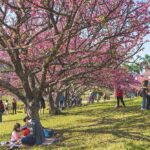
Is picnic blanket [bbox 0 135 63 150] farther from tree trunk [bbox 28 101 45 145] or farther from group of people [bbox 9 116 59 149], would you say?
tree trunk [bbox 28 101 45 145]

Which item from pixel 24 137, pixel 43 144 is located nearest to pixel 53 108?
pixel 24 137

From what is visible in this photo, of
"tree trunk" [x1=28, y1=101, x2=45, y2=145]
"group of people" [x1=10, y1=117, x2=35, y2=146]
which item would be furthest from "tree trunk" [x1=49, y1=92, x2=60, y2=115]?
"tree trunk" [x1=28, y1=101, x2=45, y2=145]

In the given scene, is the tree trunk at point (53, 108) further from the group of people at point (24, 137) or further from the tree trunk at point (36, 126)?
the tree trunk at point (36, 126)

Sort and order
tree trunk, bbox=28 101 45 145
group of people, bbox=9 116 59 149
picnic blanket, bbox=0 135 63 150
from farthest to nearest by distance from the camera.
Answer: tree trunk, bbox=28 101 45 145 → group of people, bbox=9 116 59 149 → picnic blanket, bbox=0 135 63 150

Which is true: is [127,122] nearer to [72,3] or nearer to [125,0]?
[125,0]

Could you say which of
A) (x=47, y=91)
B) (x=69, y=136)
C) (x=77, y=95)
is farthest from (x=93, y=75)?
(x=77, y=95)

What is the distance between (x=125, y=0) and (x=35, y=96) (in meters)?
4.92

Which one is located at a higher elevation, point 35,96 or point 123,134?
point 35,96

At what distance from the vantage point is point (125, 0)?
45.1 feet

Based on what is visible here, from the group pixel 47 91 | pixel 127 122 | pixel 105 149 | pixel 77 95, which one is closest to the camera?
pixel 105 149

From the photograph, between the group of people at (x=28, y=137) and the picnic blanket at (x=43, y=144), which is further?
the group of people at (x=28, y=137)

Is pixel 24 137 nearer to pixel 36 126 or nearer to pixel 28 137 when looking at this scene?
pixel 28 137

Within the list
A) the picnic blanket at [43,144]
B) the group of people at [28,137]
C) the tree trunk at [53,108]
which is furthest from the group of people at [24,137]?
the tree trunk at [53,108]

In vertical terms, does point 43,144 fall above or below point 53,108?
below
